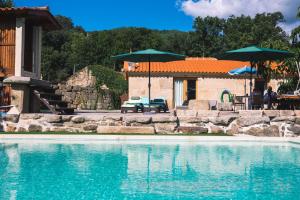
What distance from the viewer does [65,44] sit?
54.4 meters

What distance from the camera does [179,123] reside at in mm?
10719

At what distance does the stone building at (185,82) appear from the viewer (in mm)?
23263

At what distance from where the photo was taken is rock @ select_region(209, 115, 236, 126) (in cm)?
1060

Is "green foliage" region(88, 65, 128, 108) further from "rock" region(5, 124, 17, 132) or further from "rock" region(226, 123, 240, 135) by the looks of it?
Result: "rock" region(226, 123, 240, 135)

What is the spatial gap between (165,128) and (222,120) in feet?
5.24

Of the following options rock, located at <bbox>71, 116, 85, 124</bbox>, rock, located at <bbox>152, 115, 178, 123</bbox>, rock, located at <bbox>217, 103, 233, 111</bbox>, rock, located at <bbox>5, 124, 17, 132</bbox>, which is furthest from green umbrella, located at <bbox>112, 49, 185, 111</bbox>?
rock, located at <bbox>5, 124, 17, 132</bbox>

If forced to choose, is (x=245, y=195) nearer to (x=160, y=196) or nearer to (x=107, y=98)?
(x=160, y=196)

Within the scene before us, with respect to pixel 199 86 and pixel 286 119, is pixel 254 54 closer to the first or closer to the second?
pixel 286 119

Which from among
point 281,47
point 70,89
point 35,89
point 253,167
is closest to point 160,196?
point 253,167

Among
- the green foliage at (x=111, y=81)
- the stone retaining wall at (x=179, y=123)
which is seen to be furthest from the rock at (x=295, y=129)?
the green foliage at (x=111, y=81)

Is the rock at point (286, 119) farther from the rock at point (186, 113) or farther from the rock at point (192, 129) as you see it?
the rock at point (186, 113)

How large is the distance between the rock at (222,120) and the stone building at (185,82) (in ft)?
41.4

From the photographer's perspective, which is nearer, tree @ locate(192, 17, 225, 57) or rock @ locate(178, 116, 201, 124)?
rock @ locate(178, 116, 201, 124)

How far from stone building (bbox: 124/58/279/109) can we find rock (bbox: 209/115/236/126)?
12.6m
